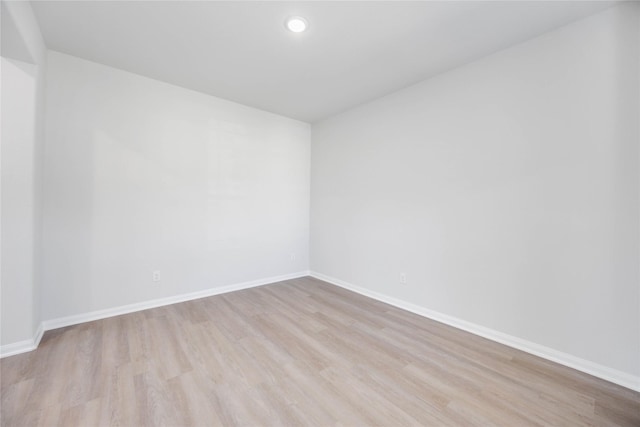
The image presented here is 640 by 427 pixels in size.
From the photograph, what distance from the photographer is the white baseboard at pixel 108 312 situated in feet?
6.58

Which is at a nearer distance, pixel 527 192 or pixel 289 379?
pixel 289 379

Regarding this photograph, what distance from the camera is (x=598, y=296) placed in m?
1.85

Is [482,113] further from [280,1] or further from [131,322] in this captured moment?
[131,322]

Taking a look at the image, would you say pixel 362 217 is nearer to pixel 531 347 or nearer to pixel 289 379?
pixel 531 347

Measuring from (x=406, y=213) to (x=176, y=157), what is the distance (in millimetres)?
2873

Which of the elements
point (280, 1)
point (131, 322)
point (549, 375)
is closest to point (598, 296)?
point (549, 375)

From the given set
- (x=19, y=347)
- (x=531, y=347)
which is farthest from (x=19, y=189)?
(x=531, y=347)

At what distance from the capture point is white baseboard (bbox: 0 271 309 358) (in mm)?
2006

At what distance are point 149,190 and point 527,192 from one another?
3805 mm

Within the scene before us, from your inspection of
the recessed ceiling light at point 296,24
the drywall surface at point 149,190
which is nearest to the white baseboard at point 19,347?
the drywall surface at point 149,190

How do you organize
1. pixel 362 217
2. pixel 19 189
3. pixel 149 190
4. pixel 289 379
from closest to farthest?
pixel 289 379, pixel 19 189, pixel 149 190, pixel 362 217

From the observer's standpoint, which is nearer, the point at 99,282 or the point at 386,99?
the point at 99,282

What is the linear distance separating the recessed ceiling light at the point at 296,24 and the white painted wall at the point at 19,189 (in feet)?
6.15

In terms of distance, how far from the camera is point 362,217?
3590mm
